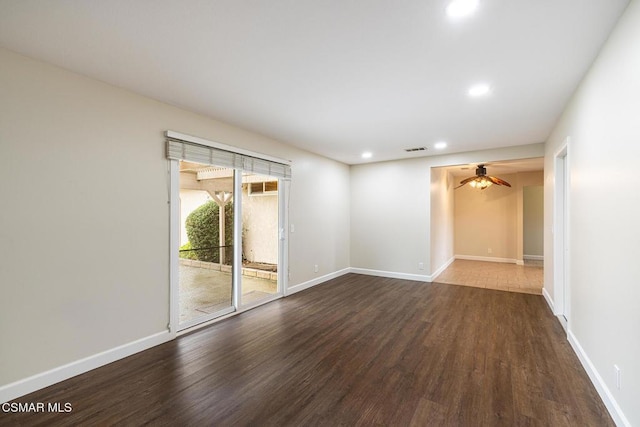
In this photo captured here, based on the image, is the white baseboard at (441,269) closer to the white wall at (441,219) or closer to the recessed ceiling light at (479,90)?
the white wall at (441,219)

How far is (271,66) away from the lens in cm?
235

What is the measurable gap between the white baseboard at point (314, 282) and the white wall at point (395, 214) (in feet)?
1.48

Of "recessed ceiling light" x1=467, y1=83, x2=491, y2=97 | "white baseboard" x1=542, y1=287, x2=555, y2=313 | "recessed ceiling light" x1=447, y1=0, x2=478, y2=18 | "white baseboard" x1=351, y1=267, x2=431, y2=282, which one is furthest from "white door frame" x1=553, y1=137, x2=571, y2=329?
"recessed ceiling light" x1=447, y1=0, x2=478, y2=18

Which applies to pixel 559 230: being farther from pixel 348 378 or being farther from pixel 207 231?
pixel 207 231

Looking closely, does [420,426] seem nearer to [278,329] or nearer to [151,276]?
[278,329]

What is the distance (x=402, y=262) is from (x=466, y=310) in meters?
2.05

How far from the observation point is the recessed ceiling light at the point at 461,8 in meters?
1.62

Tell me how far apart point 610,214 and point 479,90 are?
1523mm

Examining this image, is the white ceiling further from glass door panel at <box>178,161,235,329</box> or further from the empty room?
glass door panel at <box>178,161,235,329</box>

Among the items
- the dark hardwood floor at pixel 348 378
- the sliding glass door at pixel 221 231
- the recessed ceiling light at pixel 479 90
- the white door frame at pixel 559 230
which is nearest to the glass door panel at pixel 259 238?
the sliding glass door at pixel 221 231

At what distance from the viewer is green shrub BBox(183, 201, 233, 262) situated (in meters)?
3.54

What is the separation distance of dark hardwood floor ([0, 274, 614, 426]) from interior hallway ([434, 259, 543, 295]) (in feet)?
5.69

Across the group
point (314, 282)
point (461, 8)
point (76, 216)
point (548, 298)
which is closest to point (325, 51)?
point (461, 8)

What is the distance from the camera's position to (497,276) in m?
6.25
